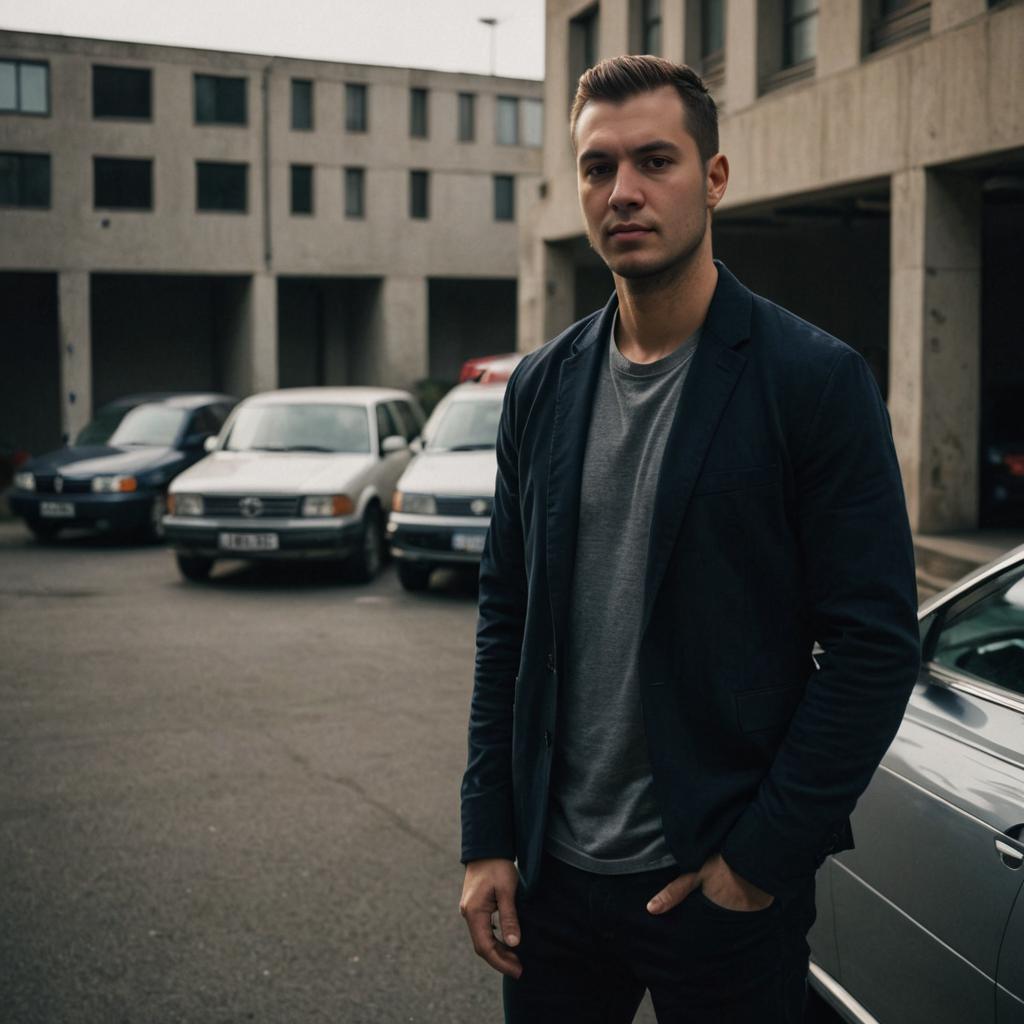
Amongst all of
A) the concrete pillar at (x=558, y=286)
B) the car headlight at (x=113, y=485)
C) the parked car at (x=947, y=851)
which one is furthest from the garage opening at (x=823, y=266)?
the parked car at (x=947, y=851)

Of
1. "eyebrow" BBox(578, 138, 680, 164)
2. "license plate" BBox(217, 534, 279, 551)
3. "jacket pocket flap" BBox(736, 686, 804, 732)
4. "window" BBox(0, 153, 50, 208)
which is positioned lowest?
"license plate" BBox(217, 534, 279, 551)

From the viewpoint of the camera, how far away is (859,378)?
190 centimetres

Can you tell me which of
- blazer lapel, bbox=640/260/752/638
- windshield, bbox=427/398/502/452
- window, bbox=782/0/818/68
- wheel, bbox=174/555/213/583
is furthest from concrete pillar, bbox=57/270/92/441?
blazer lapel, bbox=640/260/752/638

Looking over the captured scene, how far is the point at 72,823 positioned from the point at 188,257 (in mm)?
39024

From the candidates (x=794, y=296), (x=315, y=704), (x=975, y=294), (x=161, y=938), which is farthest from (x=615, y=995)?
(x=794, y=296)

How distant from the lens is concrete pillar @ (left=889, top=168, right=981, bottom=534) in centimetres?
1363

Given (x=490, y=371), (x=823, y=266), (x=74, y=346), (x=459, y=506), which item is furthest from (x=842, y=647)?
(x=74, y=346)

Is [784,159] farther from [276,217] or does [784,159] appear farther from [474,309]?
[474,309]

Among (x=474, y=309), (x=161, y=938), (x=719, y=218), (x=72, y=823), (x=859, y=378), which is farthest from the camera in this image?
(x=474, y=309)

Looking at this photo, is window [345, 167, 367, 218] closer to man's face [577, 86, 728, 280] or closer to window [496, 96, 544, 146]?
window [496, 96, 544, 146]

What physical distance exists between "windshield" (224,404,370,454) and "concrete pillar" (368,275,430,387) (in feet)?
103

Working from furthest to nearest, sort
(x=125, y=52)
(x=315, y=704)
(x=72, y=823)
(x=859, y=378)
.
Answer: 1. (x=125, y=52)
2. (x=315, y=704)
3. (x=72, y=823)
4. (x=859, y=378)

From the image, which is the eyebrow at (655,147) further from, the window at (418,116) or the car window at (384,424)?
the window at (418,116)

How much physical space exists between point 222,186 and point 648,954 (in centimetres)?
4365
